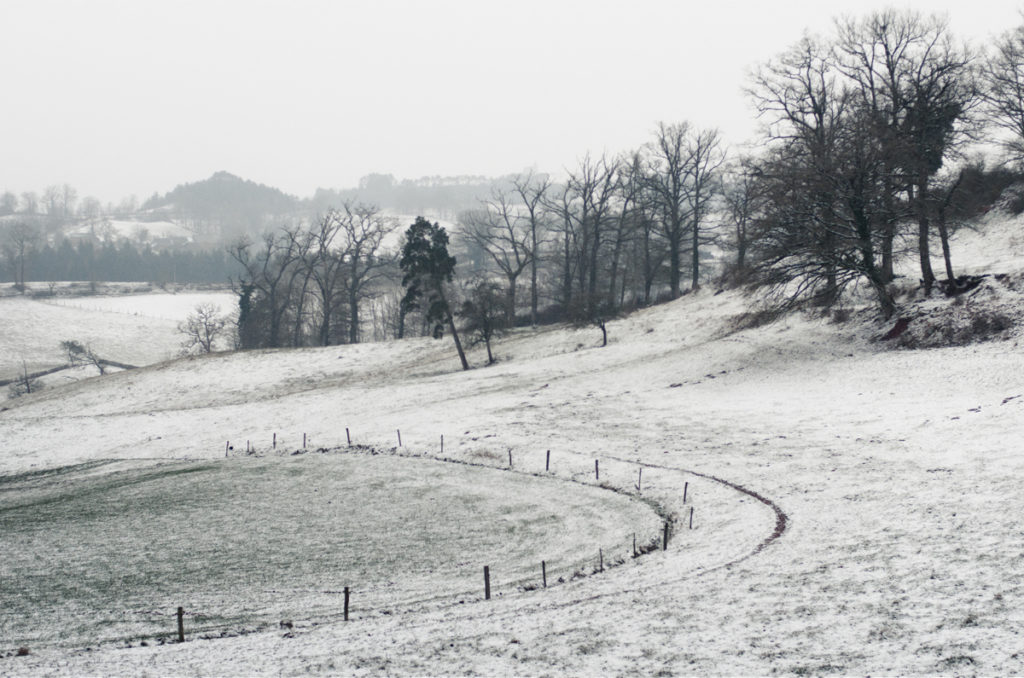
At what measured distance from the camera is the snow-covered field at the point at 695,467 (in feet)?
41.2

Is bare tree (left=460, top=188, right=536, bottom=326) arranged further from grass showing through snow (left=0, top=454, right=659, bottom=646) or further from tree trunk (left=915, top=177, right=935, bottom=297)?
grass showing through snow (left=0, top=454, right=659, bottom=646)

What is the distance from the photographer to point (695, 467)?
90.3 ft

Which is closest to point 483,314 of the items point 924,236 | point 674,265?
point 674,265

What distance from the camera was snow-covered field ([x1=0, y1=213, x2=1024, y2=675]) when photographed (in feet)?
41.2

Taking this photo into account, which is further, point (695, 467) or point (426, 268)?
point (426, 268)

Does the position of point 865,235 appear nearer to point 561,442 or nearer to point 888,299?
point 888,299

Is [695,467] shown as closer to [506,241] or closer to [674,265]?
[674,265]

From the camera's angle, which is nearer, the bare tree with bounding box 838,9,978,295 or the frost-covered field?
the bare tree with bounding box 838,9,978,295

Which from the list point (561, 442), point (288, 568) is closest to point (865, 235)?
point (561, 442)

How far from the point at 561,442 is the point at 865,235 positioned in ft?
67.0

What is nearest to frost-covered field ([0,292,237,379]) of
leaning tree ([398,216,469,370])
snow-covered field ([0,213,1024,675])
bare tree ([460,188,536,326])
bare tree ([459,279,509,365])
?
snow-covered field ([0,213,1024,675])

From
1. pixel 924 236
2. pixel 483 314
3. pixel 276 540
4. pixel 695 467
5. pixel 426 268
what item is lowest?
pixel 276 540

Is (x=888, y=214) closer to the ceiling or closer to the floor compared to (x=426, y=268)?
closer to the ceiling

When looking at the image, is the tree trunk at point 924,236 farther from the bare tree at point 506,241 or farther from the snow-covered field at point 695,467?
the bare tree at point 506,241
